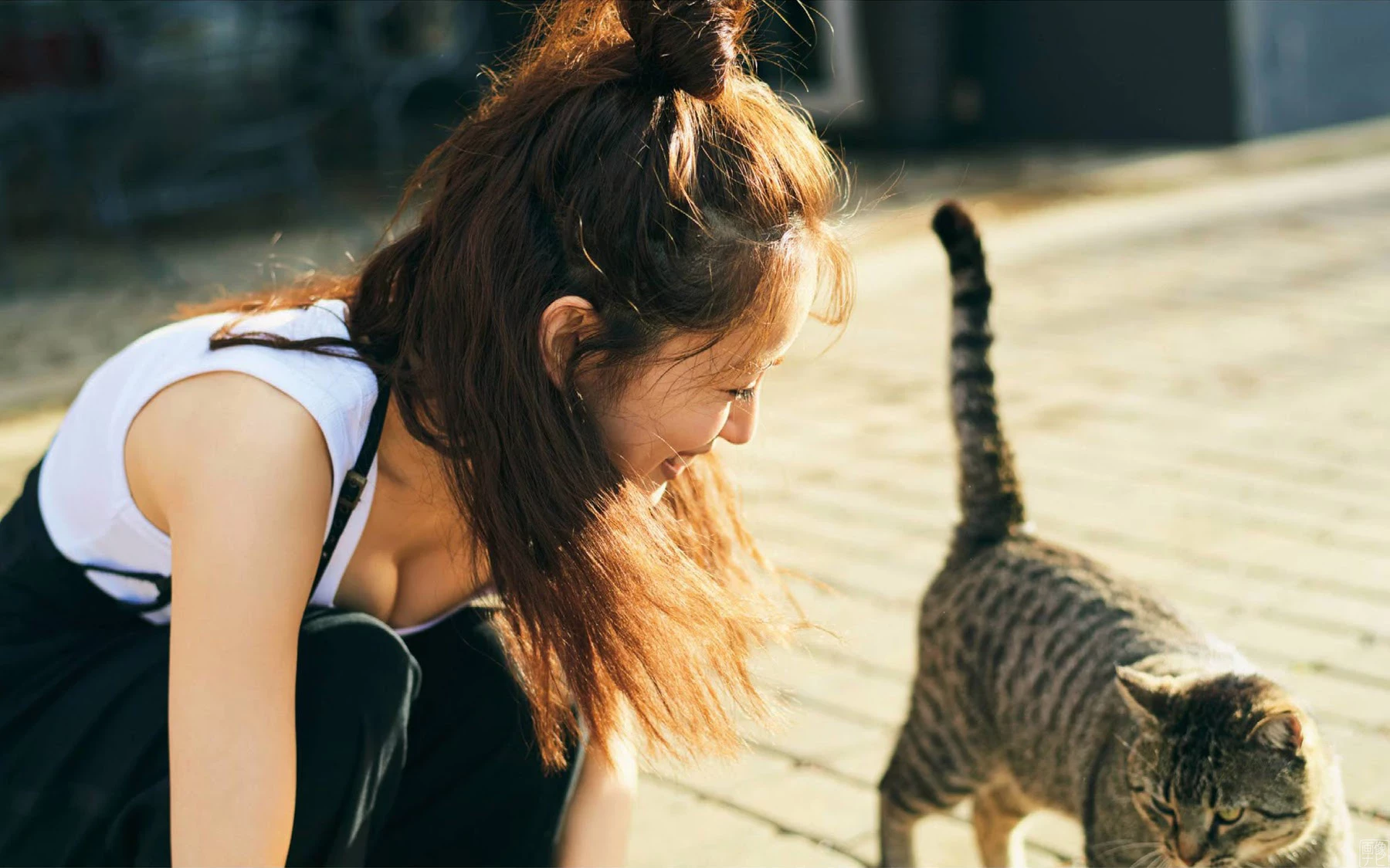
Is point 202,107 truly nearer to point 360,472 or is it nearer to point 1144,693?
point 360,472

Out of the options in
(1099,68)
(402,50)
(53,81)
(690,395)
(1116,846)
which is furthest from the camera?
(402,50)

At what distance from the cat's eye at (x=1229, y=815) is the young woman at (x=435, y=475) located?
0.68 metres

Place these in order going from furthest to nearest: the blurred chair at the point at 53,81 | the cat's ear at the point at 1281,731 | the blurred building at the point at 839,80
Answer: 1. the blurred building at the point at 839,80
2. the blurred chair at the point at 53,81
3. the cat's ear at the point at 1281,731

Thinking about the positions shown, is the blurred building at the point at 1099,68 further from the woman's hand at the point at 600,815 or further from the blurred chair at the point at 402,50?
the woman's hand at the point at 600,815

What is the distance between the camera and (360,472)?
171cm

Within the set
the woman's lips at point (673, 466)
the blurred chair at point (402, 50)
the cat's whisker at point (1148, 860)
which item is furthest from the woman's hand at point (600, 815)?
the blurred chair at point (402, 50)

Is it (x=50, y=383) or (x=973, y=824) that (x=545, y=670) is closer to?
(x=973, y=824)

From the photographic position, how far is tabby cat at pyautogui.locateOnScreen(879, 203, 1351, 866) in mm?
1971

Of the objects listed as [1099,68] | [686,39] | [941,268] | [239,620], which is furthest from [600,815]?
[1099,68]

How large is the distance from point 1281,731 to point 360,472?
123cm

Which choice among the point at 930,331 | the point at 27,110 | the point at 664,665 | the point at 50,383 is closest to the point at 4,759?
the point at 664,665

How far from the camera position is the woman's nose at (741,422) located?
1.76 meters

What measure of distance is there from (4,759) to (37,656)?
13 cm

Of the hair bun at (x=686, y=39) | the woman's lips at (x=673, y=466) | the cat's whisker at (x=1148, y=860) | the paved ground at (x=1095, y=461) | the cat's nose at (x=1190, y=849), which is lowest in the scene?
the paved ground at (x=1095, y=461)
